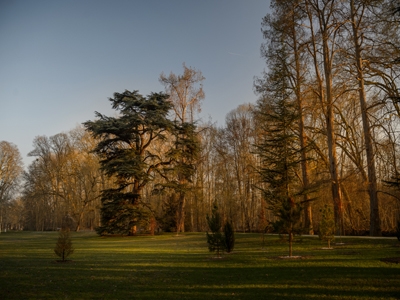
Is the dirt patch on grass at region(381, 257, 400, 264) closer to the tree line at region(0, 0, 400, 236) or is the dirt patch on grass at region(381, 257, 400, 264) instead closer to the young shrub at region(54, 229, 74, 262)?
the tree line at region(0, 0, 400, 236)

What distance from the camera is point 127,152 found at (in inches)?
1129

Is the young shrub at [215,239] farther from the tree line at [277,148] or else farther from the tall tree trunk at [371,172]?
the tall tree trunk at [371,172]

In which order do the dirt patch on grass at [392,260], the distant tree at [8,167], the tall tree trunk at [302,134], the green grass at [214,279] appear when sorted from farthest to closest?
1. the distant tree at [8,167]
2. the tall tree trunk at [302,134]
3. the dirt patch on grass at [392,260]
4. the green grass at [214,279]

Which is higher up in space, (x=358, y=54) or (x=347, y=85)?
(x=358, y=54)

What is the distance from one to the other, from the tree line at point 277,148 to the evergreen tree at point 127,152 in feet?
0.37

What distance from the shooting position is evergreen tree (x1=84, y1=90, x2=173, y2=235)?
2748cm

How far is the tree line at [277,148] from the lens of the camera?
58.7ft

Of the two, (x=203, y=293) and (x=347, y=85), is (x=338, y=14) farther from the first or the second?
(x=203, y=293)

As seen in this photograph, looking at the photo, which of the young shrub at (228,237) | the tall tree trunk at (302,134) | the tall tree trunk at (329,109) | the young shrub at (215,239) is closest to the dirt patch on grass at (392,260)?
the young shrub at (228,237)

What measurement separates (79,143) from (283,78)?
102ft

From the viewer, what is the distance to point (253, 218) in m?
34.3

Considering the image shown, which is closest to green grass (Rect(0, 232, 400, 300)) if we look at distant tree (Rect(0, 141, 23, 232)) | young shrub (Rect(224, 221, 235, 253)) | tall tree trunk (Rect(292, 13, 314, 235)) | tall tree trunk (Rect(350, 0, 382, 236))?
young shrub (Rect(224, 221, 235, 253))

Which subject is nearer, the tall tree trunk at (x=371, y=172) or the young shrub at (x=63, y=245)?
the young shrub at (x=63, y=245)

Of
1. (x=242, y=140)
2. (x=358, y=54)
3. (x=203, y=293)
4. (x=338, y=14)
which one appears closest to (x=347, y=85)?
(x=358, y=54)
